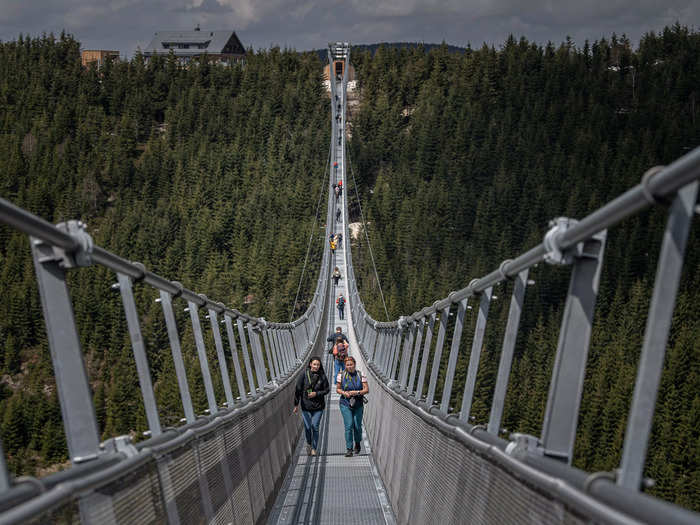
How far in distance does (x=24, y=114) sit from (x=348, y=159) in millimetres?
54186

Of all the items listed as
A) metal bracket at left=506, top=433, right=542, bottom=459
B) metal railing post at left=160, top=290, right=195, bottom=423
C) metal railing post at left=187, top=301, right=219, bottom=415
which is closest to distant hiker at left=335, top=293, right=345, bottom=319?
metal railing post at left=187, top=301, right=219, bottom=415

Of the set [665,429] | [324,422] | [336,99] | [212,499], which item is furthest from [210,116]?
[212,499]

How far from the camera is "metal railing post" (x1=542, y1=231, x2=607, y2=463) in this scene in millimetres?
2928

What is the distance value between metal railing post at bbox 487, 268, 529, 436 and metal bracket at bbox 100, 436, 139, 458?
1581 mm

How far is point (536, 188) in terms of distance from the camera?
10225 centimetres

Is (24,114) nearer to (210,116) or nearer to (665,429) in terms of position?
(210,116)

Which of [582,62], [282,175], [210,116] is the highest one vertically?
[582,62]

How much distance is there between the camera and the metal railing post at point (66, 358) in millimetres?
2867

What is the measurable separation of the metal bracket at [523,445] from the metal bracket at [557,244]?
597 mm

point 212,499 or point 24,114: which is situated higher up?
point 24,114

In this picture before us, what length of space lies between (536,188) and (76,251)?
101959 mm

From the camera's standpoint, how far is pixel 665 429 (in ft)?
185

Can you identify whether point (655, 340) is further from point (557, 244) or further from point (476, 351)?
point (476, 351)

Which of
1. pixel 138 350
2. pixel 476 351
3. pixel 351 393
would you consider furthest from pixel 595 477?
pixel 351 393
